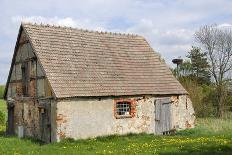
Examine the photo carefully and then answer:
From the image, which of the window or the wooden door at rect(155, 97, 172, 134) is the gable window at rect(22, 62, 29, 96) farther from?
the wooden door at rect(155, 97, 172, 134)

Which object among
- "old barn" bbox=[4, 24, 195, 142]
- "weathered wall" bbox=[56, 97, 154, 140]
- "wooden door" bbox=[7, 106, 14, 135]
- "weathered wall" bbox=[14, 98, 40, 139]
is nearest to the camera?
"weathered wall" bbox=[56, 97, 154, 140]

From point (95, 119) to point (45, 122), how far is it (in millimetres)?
3050

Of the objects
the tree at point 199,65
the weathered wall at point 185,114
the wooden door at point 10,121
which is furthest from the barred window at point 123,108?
the tree at point 199,65

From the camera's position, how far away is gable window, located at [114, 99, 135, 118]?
78.8 feet

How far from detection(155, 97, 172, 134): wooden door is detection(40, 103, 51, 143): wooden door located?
748 centimetres

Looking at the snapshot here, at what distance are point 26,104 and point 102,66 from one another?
5742 mm

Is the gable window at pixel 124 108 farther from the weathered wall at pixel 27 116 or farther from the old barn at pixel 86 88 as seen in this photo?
the weathered wall at pixel 27 116

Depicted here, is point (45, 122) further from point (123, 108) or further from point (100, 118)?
point (123, 108)

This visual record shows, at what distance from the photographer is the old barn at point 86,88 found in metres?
22.4

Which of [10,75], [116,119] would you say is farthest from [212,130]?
[10,75]

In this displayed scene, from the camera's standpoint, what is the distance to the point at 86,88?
23.0 metres

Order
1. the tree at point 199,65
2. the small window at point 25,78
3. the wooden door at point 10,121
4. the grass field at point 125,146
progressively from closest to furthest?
the grass field at point 125,146
the small window at point 25,78
the wooden door at point 10,121
the tree at point 199,65

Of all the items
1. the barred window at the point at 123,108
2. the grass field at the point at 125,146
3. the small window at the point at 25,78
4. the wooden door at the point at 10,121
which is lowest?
the grass field at the point at 125,146

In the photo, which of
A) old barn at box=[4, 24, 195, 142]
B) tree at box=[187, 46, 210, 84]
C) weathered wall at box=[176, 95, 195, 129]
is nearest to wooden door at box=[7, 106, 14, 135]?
old barn at box=[4, 24, 195, 142]
